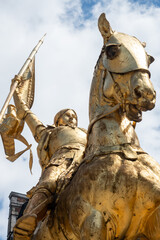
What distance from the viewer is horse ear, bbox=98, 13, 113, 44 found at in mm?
3643

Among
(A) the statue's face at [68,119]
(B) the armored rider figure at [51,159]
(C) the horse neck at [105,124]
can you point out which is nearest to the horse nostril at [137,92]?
(C) the horse neck at [105,124]

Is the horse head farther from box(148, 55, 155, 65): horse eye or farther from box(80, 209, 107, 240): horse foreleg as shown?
box(80, 209, 107, 240): horse foreleg

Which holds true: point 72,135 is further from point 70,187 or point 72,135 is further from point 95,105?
point 70,187

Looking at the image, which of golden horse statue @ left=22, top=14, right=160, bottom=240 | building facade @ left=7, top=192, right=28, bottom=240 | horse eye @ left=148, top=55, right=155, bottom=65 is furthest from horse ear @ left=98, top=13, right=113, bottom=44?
building facade @ left=7, top=192, right=28, bottom=240

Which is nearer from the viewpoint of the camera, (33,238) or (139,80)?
(139,80)

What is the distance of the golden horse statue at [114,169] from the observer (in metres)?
2.89

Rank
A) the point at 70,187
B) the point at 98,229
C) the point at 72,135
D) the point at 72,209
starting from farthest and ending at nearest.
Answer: the point at 72,135
the point at 70,187
the point at 72,209
the point at 98,229

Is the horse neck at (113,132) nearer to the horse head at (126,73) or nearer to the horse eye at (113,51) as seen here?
the horse head at (126,73)

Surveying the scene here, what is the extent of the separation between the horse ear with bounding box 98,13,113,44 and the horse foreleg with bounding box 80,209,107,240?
62.1 inches

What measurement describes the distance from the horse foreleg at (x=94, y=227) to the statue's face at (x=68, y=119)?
2852 millimetres

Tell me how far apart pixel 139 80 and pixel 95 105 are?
2.12ft

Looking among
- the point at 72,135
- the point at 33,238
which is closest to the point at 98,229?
the point at 33,238

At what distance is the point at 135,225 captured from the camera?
2.92m

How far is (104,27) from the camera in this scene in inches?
145
